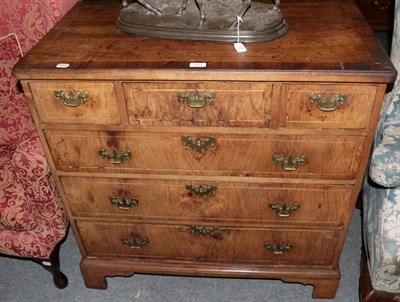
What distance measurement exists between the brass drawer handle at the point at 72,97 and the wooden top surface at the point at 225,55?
62 millimetres

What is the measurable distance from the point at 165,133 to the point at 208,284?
0.89 metres

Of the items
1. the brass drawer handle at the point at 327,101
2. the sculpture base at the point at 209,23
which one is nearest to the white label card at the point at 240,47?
the sculpture base at the point at 209,23

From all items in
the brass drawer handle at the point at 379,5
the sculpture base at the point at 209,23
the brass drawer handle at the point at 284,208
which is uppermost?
the sculpture base at the point at 209,23

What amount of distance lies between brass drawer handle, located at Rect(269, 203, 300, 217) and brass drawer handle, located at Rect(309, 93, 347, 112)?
43 centimetres

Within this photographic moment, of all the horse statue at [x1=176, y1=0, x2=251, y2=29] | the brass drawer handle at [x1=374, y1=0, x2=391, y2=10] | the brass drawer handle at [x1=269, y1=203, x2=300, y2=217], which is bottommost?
the brass drawer handle at [x1=269, y1=203, x2=300, y2=217]

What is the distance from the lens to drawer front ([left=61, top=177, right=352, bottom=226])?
61.7 inches

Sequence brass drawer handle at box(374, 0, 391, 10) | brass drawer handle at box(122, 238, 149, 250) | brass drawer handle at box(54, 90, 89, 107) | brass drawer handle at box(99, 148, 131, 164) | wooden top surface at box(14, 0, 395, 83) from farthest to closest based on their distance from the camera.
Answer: brass drawer handle at box(374, 0, 391, 10) < brass drawer handle at box(122, 238, 149, 250) < brass drawer handle at box(99, 148, 131, 164) < brass drawer handle at box(54, 90, 89, 107) < wooden top surface at box(14, 0, 395, 83)

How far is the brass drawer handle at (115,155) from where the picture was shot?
1507 mm

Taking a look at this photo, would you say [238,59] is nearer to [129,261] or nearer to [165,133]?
[165,133]

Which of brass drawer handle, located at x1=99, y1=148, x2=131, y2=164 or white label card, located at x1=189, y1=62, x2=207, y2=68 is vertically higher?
white label card, located at x1=189, y1=62, x2=207, y2=68

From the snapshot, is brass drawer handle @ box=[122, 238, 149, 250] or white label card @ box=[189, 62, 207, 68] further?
brass drawer handle @ box=[122, 238, 149, 250]

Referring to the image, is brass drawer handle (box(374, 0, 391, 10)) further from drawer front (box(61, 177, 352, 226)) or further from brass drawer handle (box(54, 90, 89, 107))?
brass drawer handle (box(54, 90, 89, 107))

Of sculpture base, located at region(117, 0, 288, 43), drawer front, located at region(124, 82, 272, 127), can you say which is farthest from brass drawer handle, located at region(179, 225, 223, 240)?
sculpture base, located at region(117, 0, 288, 43)

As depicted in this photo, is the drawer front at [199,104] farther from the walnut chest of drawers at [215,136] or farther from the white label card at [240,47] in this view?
the white label card at [240,47]
